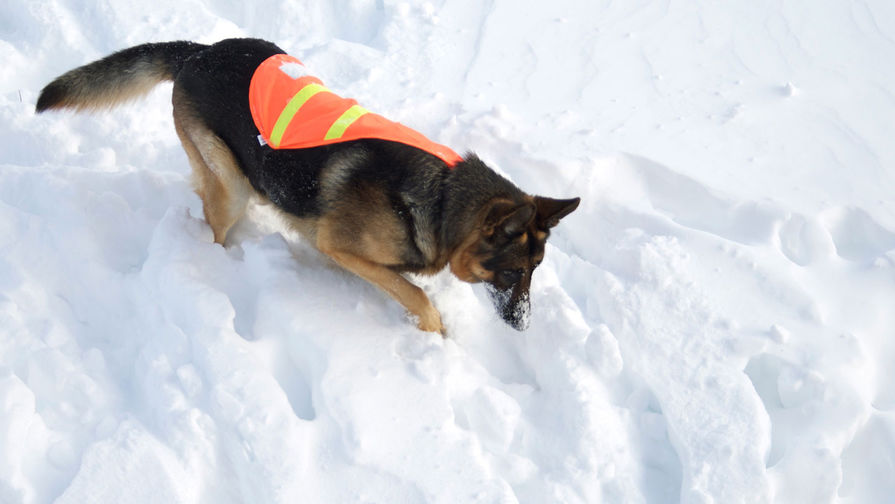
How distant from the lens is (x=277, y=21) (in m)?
6.78

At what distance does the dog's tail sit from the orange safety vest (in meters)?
0.78

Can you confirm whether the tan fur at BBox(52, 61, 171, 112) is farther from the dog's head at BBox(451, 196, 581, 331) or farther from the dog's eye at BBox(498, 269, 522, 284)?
the dog's eye at BBox(498, 269, 522, 284)

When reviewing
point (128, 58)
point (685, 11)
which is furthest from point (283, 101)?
point (685, 11)

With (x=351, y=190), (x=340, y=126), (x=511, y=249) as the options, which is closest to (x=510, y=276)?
(x=511, y=249)

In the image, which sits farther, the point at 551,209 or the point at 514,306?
the point at 514,306

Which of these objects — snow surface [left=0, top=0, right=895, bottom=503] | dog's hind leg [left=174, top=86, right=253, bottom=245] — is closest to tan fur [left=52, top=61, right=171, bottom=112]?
dog's hind leg [left=174, top=86, right=253, bottom=245]

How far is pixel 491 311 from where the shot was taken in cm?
415

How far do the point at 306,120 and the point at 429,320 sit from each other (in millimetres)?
1444

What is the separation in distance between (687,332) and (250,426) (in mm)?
2615

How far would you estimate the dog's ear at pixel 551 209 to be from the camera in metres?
3.38

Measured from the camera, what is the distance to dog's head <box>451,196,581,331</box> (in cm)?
343

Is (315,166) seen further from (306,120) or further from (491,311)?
(491,311)

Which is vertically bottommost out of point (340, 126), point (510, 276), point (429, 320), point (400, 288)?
point (429, 320)

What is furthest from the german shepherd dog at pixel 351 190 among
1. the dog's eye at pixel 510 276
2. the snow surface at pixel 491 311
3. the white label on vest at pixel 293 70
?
the snow surface at pixel 491 311
